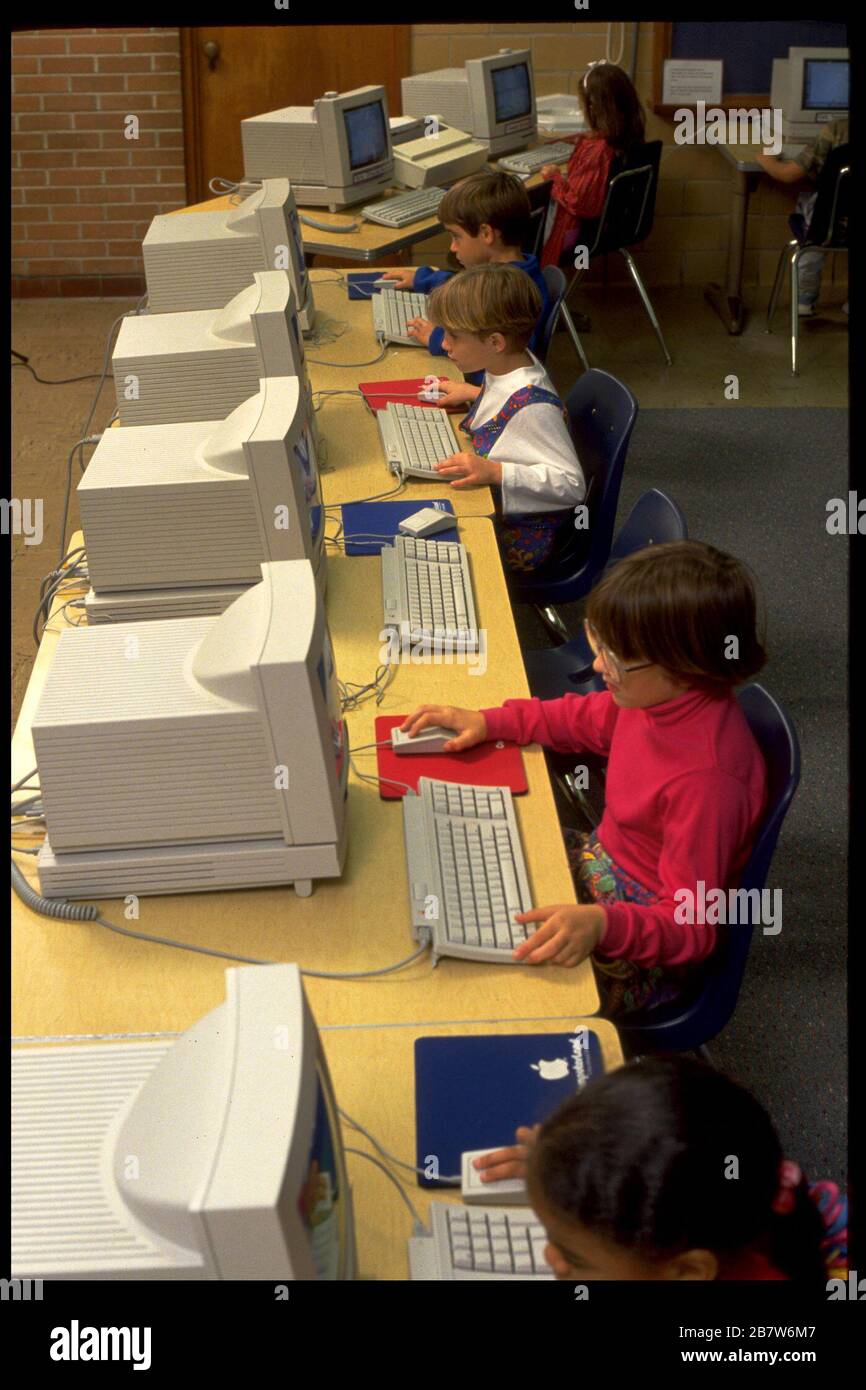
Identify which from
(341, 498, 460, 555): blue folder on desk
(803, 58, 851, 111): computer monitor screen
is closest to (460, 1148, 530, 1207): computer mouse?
(341, 498, 460, 555): blue folder on desk

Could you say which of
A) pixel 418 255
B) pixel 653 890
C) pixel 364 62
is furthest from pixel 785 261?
pixel 653 890

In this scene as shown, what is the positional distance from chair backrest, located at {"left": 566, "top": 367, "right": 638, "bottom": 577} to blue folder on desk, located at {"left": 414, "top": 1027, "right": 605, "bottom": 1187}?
1483 mm

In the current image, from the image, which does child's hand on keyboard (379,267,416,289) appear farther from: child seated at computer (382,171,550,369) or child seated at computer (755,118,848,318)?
child seated at computer (755,118,848,318)

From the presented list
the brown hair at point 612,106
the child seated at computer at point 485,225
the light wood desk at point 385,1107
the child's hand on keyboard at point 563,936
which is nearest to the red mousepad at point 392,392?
the child seated at computer at point 485,225

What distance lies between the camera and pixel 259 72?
5656mm

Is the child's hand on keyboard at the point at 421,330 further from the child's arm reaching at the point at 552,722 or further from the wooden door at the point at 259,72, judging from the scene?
the wooden door at the point at 259,72

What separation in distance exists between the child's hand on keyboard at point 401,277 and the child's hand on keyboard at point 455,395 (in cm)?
76

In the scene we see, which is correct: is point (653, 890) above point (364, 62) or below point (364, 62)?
below

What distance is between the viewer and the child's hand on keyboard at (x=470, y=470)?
106 inches

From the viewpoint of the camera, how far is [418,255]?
→ 5.89m

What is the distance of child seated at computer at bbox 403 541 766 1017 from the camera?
64.4 inches

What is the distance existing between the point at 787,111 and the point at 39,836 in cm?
480

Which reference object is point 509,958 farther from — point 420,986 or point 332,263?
point 332,263
